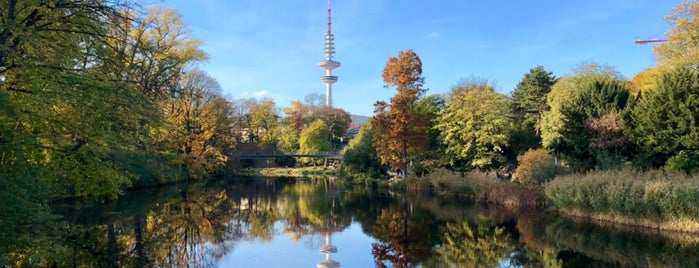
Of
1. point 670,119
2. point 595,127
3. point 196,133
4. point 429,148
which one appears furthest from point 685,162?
point 196,133

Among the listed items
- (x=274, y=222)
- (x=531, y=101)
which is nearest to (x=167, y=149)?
(x=274, y=222)

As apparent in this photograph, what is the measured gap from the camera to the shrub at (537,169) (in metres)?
24.3

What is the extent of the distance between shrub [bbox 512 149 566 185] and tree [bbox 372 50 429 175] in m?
7.24

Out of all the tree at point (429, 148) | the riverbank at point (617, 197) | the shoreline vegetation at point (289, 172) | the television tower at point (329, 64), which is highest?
the television tower at point (329, 64)

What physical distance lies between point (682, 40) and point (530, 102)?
50.4ft

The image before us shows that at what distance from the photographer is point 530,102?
40.9 metres

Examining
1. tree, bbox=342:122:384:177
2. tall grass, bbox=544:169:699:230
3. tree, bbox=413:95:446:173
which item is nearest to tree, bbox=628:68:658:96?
tall grass, bbox=544:169:699:230

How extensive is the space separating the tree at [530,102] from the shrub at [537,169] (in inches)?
368

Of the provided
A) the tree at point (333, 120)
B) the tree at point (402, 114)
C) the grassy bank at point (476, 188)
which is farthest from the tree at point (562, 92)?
the tree at point (333, 120)

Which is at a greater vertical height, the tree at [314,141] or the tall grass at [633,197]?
the tree at [314,141]

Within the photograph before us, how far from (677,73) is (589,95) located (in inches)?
192

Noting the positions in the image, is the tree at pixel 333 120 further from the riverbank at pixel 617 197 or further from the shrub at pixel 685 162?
the shrub at pixel 685 162

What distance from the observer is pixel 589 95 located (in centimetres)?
2519

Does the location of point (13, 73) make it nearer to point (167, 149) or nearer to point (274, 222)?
point (274, 222)
